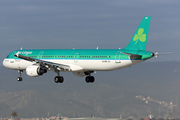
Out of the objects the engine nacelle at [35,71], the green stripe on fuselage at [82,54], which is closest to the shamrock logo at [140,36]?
the green stripe on fuselage at [82,54]

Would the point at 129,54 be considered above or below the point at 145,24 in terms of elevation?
below

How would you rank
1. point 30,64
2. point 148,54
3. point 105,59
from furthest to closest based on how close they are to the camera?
point 30,64 → point 105,59 → point 148,54

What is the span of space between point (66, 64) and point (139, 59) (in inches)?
554

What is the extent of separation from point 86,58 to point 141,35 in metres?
10.6

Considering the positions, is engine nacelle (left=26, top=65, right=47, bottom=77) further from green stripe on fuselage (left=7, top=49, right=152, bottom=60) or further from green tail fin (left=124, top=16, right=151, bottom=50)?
green tail fin (left=124, top=16, right=151, bottom=50)

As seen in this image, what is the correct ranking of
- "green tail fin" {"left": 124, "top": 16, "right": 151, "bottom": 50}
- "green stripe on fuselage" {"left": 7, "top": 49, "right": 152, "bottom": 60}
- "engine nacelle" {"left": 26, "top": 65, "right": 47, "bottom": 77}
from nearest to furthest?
"green tail fin" {"left": 124, "top": 16, "right": 151, "bottom": 50} → "green stripe on fuselage" {"left": 7, "top": 49, "right": 152, "bottom": 60} → "engine nacelle" {"left": 26, "top": 65, "right": 47, "bottom": 77}

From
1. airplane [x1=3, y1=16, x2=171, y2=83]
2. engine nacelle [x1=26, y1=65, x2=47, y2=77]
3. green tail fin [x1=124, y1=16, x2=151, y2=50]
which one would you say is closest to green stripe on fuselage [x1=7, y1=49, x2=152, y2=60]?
airplane [x1=3, y1=16, x2=171, y2=83]

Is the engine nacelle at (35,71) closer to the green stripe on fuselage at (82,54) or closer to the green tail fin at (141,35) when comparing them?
the green stripe on fuselage at (82,54)

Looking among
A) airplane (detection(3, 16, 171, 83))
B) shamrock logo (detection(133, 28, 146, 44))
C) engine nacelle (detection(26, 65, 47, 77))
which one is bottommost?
engine nacelle (detection(26, 65, 47, 77))

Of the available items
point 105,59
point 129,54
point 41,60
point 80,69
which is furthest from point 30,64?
point 129,54

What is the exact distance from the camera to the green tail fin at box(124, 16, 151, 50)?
Answer: 54719 mm

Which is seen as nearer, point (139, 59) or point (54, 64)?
point (139, 59)

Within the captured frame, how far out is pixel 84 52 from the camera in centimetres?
6000

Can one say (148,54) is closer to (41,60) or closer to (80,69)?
(80,69)
